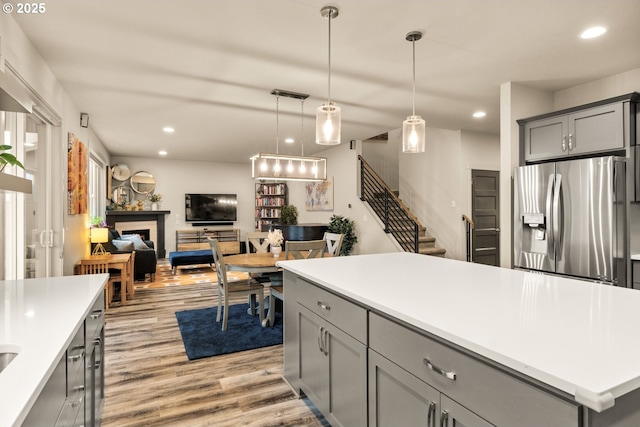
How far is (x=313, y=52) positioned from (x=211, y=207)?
749 centimetres

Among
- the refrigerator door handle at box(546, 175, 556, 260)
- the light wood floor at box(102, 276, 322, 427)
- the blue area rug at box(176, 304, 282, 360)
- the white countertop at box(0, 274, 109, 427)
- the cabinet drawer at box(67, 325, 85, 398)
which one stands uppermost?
the refrigerator door handle at box(546, 175, 556, 260)

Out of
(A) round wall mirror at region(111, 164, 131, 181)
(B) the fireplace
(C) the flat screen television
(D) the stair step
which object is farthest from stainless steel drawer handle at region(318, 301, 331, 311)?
(A) round wall mirror at region(111, 164, 131, 181)

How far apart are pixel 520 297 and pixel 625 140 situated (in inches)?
100

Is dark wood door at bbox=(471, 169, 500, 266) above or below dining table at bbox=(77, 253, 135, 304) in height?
above

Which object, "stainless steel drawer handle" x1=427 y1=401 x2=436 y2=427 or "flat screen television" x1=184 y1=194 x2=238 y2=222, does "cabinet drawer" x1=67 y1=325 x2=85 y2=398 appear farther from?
"flat screen television" x1=184 y1=194 x2=238 y2=222

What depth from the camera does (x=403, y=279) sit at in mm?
1906

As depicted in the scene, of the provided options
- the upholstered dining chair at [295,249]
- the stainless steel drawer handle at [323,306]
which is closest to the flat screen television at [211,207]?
the upholstered dining chair at [295,249]

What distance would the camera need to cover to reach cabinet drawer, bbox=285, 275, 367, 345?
165 centimetres

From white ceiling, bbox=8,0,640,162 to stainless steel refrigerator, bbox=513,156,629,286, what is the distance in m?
1.04

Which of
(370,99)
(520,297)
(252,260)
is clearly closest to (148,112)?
(252,260)

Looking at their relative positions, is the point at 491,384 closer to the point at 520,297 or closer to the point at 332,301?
the point at 520,297

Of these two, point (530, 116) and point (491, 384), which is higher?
point (530, 116)

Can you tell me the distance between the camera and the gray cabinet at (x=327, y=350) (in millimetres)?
1675

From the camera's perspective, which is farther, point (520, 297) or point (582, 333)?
point (520, 297)
